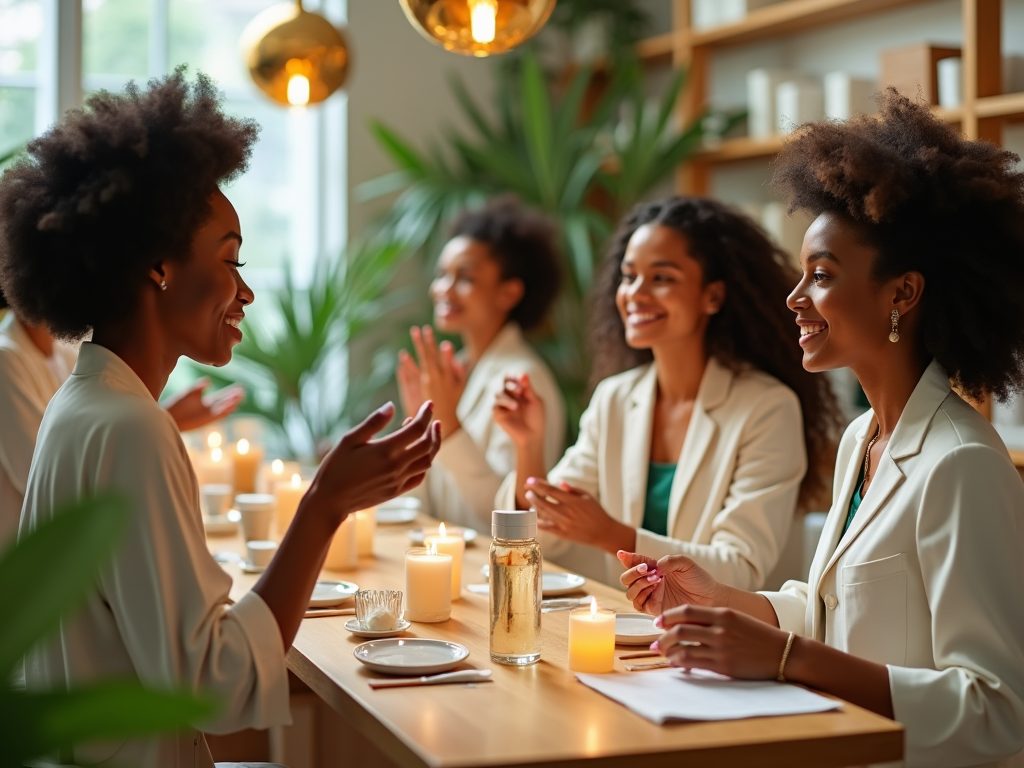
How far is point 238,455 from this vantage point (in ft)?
11.2

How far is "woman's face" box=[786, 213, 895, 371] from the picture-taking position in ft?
6.12

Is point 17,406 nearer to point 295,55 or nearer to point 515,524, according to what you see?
point 295,55

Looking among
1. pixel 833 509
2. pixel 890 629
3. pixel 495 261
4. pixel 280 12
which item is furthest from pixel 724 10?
pixel 890 629


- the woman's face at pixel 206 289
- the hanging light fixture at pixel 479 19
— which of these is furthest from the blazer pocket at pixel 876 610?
the hanging light fixture at pixel 479 19

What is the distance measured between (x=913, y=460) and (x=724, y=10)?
10.5 ft

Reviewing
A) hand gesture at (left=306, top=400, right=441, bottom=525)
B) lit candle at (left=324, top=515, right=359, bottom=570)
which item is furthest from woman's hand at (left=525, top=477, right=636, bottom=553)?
hand gesture at (left=306, top=400, right=441, bottom=525)

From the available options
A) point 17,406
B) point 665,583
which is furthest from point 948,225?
point 17,406

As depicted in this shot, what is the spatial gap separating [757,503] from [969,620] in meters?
1.01

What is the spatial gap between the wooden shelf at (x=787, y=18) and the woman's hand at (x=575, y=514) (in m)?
2.47

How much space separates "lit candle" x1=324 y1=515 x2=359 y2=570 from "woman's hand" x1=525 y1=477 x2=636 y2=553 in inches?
14.7

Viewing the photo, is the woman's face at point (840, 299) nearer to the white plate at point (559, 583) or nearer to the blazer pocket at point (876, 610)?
the blazer pocket at point (876, 610)

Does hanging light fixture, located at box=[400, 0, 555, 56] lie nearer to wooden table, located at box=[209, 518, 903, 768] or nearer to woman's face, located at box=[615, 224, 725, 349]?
woman's face, located at box=[615, 224, 725, 349]

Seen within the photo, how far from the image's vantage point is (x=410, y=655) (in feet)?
5.43

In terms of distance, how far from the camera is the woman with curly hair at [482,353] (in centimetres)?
336
